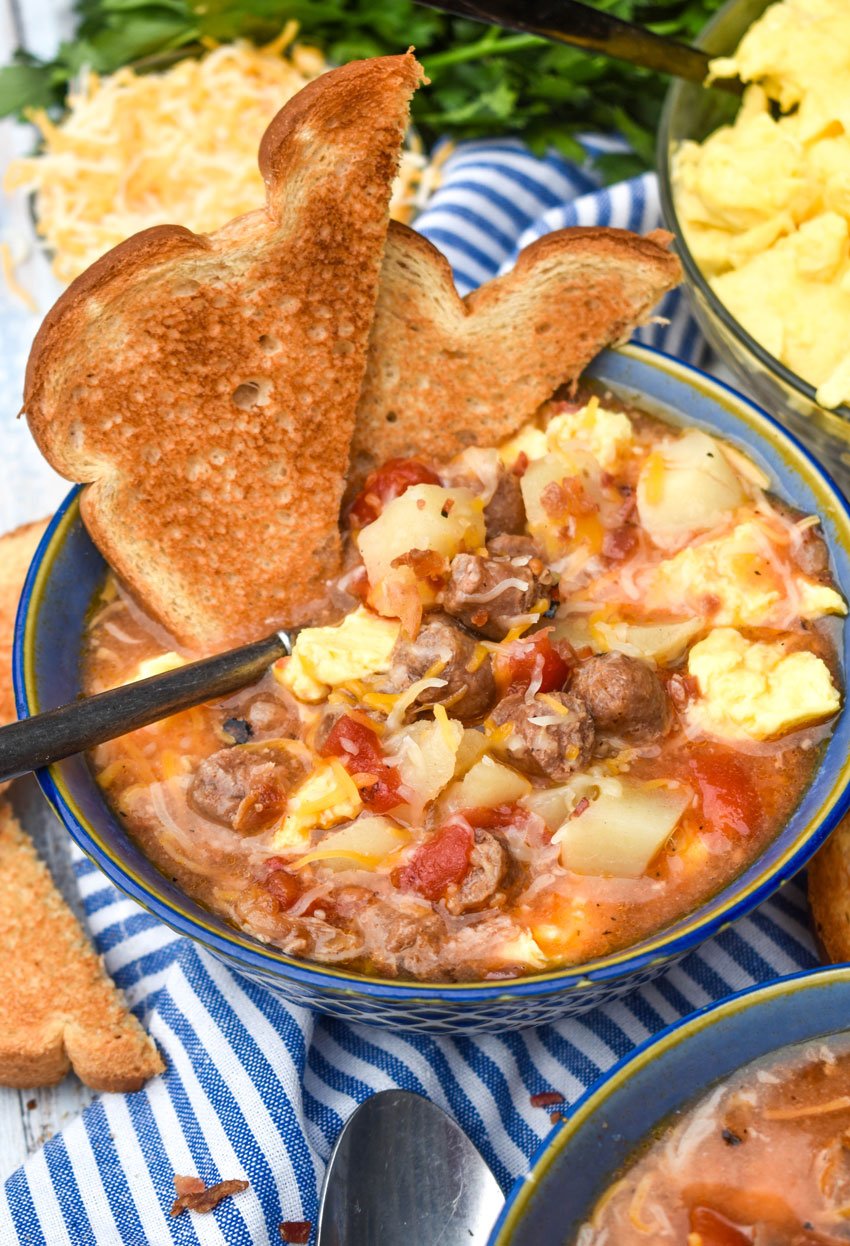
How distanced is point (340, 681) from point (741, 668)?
97 centimetres

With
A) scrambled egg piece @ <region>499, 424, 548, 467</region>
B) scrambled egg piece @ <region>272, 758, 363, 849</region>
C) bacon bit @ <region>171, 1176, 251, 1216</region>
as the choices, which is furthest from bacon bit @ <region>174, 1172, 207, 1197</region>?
scrambled egg piece @ <region>499, 424, 548, 467</region>

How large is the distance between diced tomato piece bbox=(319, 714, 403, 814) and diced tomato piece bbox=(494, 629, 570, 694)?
0.36 meters

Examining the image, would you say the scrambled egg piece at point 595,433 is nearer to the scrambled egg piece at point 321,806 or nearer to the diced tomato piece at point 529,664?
the diced tomato piece at point 529,664

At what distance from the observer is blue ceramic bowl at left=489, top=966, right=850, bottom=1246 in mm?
2221

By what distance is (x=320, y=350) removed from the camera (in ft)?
10.8

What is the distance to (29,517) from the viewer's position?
4.52 metres

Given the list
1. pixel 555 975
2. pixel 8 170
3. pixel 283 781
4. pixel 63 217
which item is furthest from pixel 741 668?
pixel 8 170

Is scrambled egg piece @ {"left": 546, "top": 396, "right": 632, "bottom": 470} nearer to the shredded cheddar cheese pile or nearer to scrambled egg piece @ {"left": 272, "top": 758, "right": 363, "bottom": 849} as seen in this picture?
scrambled egg piece @ {"left": 272, "top": 758, "right": 363, "bottom": 849}

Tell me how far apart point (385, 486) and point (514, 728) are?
90cm

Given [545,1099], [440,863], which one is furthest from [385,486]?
[545,1099]

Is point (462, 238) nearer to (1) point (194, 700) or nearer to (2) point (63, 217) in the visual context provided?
(2) point (63, 217)

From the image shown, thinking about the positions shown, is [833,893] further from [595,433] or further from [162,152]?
[162,152]

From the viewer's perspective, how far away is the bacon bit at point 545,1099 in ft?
10.1

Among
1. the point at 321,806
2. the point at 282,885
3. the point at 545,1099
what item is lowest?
the point at 545,1099
